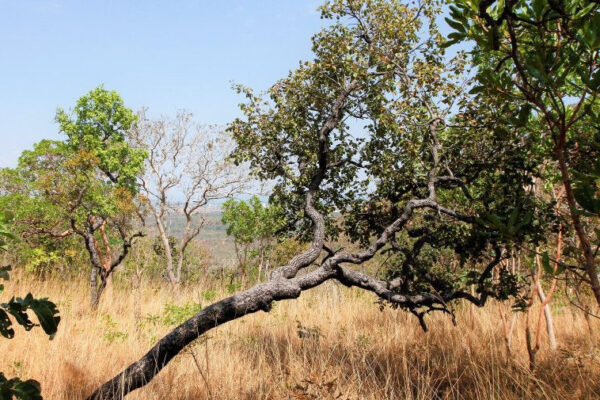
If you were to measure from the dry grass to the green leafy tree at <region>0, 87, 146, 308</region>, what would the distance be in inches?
82.9

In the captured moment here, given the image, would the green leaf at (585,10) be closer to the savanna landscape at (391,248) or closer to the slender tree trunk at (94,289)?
the savanna landscape at (391,248)

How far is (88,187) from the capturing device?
892 centimetres

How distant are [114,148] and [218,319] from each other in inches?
506

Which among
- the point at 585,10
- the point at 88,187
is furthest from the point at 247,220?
the point at 585,10

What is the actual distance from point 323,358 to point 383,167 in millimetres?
2221

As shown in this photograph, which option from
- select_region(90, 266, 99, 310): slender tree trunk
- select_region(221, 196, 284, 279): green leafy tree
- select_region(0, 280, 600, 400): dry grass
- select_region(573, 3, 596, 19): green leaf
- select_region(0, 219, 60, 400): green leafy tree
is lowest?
select_region(0, 280, 600, 400): dry grass

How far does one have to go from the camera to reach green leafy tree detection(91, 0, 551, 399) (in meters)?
3.68

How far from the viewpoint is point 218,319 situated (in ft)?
10.9

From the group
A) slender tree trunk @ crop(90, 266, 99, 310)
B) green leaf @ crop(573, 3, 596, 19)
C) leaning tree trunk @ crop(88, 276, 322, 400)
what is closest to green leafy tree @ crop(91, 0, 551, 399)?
leaning tree trunk @ crop(88, 276, 322, 400)

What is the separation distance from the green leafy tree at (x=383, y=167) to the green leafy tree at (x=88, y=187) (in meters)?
5.65

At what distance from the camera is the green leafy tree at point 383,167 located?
3682 mm

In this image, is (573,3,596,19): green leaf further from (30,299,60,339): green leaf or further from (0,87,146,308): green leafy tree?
(0,87,146,308): green leafy tree

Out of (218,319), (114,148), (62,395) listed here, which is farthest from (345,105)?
(114,148)

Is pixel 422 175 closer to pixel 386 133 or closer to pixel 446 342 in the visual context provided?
pixel 386 133
